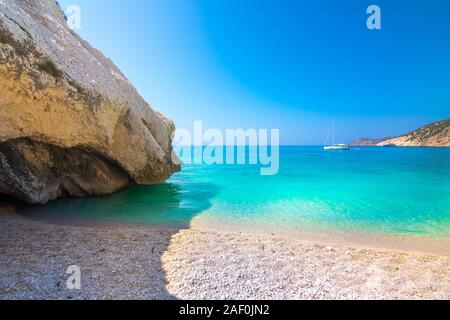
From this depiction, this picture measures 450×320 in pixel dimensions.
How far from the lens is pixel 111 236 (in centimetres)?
812

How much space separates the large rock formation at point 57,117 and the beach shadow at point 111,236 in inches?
55.2

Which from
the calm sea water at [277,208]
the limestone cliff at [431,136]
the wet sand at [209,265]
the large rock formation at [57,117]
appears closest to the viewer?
the wet sand at [209,265]

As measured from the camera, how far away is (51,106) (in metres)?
9.94

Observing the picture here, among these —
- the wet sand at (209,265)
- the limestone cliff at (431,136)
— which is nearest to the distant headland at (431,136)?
the limestone cliff at (431,136)

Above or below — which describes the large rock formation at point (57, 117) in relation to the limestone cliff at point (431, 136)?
below

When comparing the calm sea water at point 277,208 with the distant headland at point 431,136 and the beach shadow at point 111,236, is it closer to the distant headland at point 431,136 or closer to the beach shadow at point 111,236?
the beach shadow at point 111,236

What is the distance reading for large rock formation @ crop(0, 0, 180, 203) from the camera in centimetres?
852

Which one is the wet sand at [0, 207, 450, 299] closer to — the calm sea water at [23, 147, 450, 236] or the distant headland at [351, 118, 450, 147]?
the calm sea water at [23, 147, 450, 236]

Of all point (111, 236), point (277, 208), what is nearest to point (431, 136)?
point (277, 208)

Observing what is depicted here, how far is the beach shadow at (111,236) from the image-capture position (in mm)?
5094

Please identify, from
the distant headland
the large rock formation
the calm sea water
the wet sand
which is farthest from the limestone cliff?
the large rock formation
